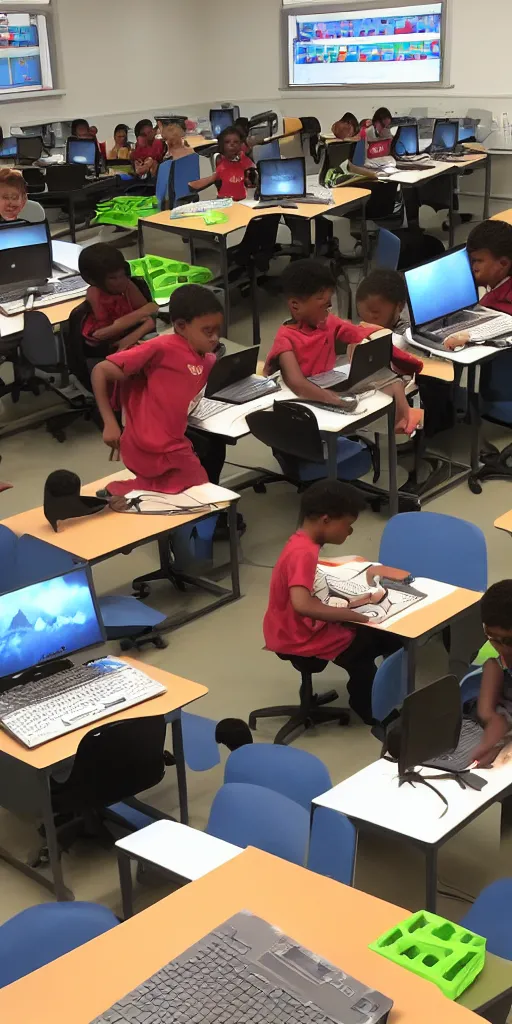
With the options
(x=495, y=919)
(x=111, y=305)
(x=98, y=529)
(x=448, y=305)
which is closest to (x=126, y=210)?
(x=111, y=305)

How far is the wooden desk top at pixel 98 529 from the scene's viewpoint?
14.3 feet

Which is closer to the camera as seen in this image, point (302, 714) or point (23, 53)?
point (302, 714)

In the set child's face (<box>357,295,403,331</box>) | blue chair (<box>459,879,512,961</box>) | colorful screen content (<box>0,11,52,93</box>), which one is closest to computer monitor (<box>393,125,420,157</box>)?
colorful screen content (<box>0,11,52,93</box>)

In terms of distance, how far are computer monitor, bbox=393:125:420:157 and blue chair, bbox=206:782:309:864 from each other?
856 centimetres

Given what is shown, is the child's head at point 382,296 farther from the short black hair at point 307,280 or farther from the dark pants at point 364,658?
the dark pants at point 364,658

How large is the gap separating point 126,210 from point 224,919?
8.69 m

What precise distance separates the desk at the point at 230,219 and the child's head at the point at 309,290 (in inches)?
97.3

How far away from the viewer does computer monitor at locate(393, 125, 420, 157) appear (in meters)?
10.3

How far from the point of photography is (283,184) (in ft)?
28.2

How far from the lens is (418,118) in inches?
478

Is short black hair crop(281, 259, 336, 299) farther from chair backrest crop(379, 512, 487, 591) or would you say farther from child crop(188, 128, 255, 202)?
child crop(188, 128, 255, 202)

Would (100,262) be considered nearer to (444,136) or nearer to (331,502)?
(331,502)

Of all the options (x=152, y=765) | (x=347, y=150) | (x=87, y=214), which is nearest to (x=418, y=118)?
(x=347, y=150)

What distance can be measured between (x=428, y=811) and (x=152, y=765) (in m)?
0.83
